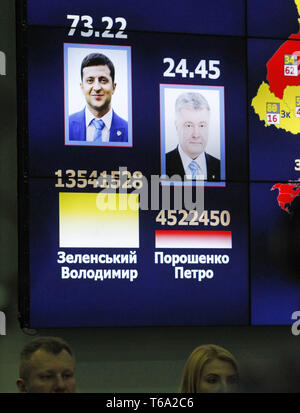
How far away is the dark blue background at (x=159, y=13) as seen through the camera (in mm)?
4941

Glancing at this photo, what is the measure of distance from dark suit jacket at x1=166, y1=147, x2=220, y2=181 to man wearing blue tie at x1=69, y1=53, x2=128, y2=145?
25 cm

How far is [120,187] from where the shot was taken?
491 centimetres

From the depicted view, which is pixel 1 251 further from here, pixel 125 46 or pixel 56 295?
pixel 125 46

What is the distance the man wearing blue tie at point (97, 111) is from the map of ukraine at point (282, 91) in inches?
29.1

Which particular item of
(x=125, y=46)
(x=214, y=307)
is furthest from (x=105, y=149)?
(x=214, y=307)

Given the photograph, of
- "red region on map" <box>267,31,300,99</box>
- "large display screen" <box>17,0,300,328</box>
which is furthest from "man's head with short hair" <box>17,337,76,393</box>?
"red region on map" <box>267,31,300,99</box>

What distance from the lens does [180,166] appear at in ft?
16.4

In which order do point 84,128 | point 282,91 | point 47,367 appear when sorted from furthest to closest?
point 282,91 < point 84,128 < point 47,367

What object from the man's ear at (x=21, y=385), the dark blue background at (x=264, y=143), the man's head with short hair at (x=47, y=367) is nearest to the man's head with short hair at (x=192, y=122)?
the dark blue background at (x=264, y=143)

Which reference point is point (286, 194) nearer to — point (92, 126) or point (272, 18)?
point (272, 18)

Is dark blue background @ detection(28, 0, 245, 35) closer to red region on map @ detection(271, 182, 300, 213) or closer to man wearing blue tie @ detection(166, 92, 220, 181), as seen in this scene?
man wearing blue tie @ detection(166, 92, 220, 181)

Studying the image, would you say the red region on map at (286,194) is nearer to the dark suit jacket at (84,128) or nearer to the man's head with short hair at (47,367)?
the dark suit jacket at (84,128)

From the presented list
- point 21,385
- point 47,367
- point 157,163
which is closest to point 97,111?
point 157,163

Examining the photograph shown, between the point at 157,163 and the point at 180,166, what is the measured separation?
120 mm
